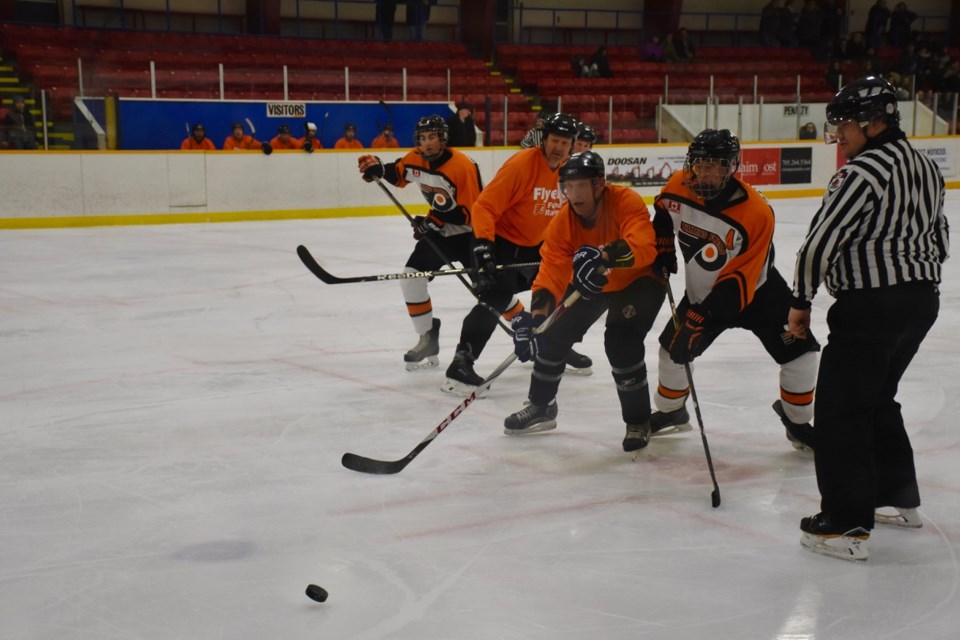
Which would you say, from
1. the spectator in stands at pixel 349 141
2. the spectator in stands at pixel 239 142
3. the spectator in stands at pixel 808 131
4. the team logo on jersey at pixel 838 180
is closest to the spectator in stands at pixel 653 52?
the spectator in stands at pixel 808 131

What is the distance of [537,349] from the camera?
372cm

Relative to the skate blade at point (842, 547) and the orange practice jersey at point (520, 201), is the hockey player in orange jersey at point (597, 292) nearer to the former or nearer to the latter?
the orange practice jersey at point (520, 201)

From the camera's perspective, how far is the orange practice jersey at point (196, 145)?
37.4ft

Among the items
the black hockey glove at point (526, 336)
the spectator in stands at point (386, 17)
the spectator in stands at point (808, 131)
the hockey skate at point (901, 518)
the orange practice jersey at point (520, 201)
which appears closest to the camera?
the hockey skate at point (901, 518)

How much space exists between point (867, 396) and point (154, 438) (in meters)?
2.29

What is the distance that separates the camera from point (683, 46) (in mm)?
17891

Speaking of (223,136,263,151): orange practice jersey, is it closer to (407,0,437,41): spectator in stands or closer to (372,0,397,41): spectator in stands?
(372,0,397,41): spectator in stands

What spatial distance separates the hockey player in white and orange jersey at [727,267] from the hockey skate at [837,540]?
2.42ft

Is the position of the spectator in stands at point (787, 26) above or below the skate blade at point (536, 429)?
above

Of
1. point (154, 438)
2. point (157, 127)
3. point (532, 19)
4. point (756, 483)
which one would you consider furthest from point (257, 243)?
point (532, 19)

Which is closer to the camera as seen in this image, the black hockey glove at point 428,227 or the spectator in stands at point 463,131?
the black hockey glove at point 428,227

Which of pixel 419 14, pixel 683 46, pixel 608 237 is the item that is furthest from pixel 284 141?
pixel 608 237

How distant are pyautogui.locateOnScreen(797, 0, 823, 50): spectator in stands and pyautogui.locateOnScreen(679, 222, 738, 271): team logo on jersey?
17.2 meters

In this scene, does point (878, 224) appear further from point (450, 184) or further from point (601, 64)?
point (601, 64)
